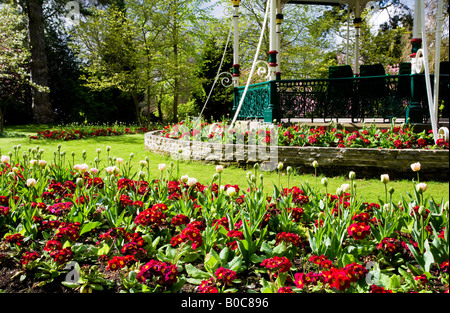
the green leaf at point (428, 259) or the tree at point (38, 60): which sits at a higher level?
the tree at point (38, 60)

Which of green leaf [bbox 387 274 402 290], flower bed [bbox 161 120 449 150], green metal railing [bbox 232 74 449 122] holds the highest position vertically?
green metal railing [bbox 232 74 449 122]

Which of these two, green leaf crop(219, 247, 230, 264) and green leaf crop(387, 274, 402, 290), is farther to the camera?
green leaf crop(219, 247, 230, 264)

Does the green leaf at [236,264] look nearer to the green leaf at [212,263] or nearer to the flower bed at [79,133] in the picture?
the green leaf at [212,263]

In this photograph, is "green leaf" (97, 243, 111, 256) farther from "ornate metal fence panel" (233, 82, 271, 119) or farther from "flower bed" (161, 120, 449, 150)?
"ornate metal fence panel" (233, 82, 271, 119)

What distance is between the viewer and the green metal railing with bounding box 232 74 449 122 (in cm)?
681

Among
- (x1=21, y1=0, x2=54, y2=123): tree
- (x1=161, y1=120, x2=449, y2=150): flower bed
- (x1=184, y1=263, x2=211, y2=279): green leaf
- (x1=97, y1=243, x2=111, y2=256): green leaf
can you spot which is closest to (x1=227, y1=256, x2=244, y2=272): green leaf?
(x1=184, y1=263, x2=211, y2=279): green leaf

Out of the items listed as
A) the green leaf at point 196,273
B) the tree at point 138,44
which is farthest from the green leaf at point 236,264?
the tree at point 138,44

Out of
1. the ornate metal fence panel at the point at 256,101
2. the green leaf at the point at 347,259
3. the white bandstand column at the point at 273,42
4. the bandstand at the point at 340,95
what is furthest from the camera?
the ornate metal fence panel at the point at 256,101

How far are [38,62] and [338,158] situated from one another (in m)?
14.1

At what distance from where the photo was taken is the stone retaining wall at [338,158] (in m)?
4.62

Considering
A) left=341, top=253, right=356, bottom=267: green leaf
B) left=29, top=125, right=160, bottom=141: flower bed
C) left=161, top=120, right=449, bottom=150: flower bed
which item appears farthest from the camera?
left=29, top=125, right=160, bottom=141: flower bed

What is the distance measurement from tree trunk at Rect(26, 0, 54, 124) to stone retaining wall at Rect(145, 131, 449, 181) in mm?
11494

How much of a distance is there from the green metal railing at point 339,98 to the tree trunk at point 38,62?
11302 mm
